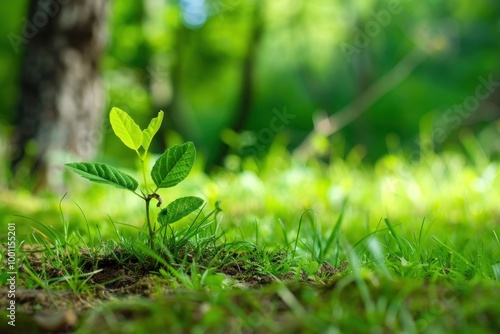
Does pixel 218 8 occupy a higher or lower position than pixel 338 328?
higher

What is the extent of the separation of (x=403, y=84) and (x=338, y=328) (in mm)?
19125

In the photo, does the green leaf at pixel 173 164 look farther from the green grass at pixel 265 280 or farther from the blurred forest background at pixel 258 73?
the blurred forest background at pixel 258 73

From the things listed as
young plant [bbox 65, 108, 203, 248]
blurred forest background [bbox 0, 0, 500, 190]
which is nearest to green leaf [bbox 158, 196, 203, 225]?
young plant [bbox 65, 108, 203, 248]

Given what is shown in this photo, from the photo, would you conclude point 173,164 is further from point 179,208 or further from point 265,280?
point 265,280

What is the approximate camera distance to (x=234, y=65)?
13117 millimetres

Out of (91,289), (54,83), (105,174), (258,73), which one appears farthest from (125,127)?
(258,73)

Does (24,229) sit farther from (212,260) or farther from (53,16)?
(53,16)

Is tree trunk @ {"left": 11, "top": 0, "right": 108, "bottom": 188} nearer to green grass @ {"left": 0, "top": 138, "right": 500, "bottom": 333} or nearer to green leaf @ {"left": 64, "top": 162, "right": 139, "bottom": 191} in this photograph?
green grass @ {"left": 0, "top": 138, "right": 500, "bottom": 333}

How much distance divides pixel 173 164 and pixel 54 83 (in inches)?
113

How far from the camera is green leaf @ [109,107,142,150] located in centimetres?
120

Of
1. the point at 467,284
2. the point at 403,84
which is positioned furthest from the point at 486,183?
the point at 403,84

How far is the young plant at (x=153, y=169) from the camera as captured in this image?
47.6 inches

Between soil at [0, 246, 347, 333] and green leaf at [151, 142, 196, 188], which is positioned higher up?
green leaf at [151, 142, 196, 188]

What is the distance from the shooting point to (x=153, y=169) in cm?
126
